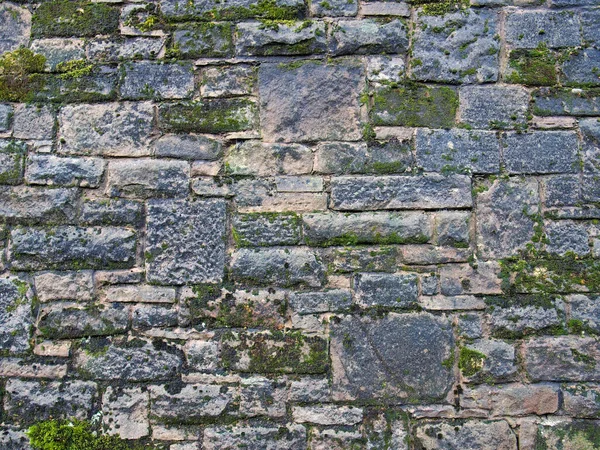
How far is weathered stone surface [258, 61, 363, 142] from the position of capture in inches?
96.8

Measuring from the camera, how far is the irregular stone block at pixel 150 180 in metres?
2.44

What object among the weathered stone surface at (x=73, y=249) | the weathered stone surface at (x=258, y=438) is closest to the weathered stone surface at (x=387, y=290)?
the weathered stone surface at (x=258, y=438)

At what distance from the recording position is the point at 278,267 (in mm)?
2379

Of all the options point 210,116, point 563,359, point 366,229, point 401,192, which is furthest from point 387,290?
point 210,116

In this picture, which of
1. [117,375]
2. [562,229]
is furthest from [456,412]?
[117,375]

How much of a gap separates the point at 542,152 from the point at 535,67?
0.43 meters

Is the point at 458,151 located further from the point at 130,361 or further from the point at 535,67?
the point at 130,361

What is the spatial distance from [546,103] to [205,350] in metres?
2.03

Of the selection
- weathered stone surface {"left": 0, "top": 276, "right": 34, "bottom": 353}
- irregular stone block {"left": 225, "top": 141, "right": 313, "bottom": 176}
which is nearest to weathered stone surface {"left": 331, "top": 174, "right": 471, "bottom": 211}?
irregular stone block {"left": 225, "top": 141, "right": 313, "bottom": 176}

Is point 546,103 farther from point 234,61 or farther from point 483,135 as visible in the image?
point 234,61

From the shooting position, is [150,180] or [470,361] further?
[150,180]

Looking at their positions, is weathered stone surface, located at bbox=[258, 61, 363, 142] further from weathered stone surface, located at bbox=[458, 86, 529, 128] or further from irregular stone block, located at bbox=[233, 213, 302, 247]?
Answer: weathered stone surface, located at bbox=[458, 86, 529, 128]

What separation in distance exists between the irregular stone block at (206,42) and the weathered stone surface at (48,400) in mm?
1666

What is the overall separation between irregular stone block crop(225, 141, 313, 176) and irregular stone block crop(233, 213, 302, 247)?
22 centimetres
